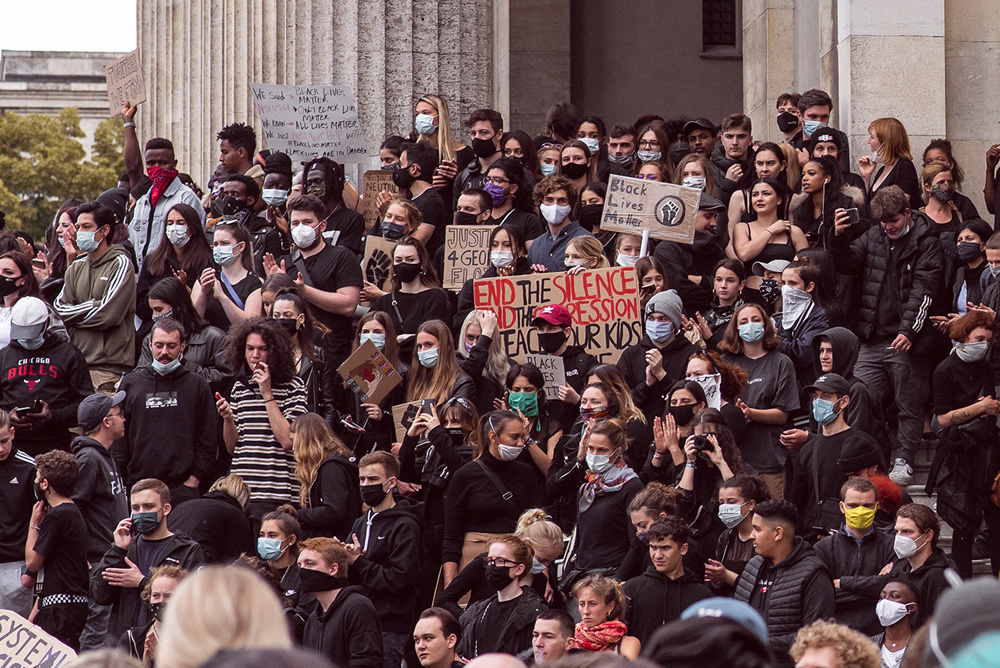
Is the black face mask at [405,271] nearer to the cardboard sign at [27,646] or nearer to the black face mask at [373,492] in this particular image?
the black face mask at [373,492]

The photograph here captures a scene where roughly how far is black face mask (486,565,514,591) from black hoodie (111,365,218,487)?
238 centimetres

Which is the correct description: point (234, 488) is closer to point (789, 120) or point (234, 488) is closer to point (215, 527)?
point (215, 527)

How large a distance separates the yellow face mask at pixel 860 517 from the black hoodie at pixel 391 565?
8.28 ft

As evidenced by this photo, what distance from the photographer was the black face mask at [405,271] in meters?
13.1

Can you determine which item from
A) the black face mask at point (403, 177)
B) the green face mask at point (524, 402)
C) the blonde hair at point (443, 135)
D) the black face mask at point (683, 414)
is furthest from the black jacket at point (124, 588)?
the blonde hair at point (443, 135)

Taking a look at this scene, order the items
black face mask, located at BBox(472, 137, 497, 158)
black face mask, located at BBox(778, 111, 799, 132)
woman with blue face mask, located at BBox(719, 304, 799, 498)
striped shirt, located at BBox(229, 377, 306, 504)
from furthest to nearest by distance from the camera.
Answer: black face mask, located at BBox(778, 111, 799, 132), black face mask, located at BBox(472, 137, 497, 158), striped shirt, located at BBox(229, 377, 306, 504), woman with blue face mask, located at BBox(719, 304, 799, 498)

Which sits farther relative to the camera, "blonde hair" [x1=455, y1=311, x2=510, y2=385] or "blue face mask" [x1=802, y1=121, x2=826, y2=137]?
"blue face mask" [x1=802, y1=121, x2=826, y2=137]

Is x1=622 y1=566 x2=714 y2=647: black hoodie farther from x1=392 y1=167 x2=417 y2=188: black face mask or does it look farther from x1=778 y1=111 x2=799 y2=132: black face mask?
x1=778 y1=111 x2=799 y2=132: black face mask

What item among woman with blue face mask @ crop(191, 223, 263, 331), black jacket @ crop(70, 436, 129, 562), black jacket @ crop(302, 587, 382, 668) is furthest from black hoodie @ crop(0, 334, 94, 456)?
black jacket @ crop(302, 587, 382, 668)

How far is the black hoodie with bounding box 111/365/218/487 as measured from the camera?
1152 cm

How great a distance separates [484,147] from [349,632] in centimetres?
641

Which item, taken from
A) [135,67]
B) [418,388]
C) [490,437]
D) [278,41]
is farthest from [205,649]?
[278,41]

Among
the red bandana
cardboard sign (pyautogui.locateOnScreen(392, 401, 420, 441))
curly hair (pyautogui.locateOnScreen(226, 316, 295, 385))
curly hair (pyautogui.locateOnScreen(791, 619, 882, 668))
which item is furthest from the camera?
the red bandana

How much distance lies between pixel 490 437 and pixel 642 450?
0.96 m
